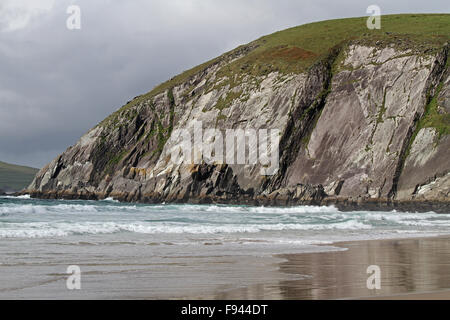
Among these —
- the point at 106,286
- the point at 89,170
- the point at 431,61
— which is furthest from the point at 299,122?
the point at 106,286

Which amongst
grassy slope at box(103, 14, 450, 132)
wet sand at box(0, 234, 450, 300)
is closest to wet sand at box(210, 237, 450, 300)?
wet sand at box(0, 234, 450, 300)

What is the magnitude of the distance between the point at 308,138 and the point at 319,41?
2785 cm

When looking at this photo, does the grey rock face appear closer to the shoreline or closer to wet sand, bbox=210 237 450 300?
the shoreline

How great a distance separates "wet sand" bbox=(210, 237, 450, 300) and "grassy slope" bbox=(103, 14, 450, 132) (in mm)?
66659

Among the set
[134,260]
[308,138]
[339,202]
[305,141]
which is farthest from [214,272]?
[308,138]

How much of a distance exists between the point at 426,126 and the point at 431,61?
435 inches

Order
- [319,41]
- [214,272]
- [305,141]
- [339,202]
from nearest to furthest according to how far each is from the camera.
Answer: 1. [214,272]
2. [339,202]
3. [305,141]
4. [319,41]

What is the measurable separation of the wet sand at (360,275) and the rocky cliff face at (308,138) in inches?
1828

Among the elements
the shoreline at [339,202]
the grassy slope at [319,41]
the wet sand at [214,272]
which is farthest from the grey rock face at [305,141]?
the wet sand at [214,272]

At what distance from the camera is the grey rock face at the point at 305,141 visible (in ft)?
216

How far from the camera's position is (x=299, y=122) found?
7825 centimetres

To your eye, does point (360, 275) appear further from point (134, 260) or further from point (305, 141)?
point (305, 141)

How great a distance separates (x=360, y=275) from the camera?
11.0 m
